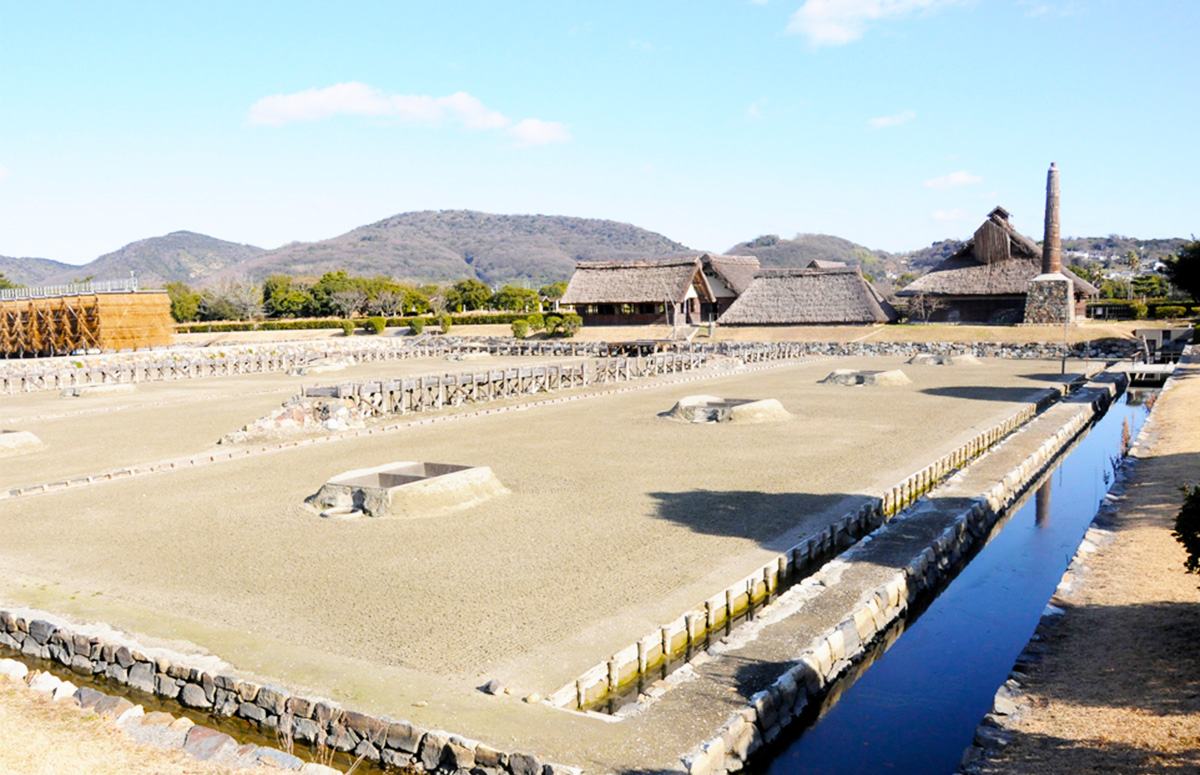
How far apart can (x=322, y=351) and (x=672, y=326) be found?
2016 centimetres

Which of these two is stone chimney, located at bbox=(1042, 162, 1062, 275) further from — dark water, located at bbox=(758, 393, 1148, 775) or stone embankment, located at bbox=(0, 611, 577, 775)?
stone embankment, located at bbox=(0, 611, 577, 775)

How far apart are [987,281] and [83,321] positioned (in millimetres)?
48703

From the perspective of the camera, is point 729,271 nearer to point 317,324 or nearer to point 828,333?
point 828,333

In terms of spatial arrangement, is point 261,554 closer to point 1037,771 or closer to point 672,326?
point 1037,771

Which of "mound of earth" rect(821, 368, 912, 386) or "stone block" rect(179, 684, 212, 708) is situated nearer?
"stone block" rect(179, 684, 212, 708)

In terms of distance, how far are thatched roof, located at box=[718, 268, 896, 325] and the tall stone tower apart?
854 centimetres

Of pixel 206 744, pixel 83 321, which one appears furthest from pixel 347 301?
pixel 206 744

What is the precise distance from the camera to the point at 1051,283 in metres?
45.9

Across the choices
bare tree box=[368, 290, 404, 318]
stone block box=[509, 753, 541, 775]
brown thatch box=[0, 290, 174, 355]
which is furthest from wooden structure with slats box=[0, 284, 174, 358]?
stone block box=[509, 753, 541, 775]

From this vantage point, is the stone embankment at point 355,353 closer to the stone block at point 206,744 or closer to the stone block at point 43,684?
the stone block at point 43,684

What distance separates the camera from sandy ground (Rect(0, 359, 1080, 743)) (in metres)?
7.47

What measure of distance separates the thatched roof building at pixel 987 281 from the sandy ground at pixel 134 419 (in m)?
31.2

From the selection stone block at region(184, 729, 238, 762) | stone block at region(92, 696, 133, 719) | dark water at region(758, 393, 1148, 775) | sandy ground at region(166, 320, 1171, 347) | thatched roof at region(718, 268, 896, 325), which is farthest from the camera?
thatched roof at region(718, 268, 896, 325)

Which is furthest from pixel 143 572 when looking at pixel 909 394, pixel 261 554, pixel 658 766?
pixel 909 394
